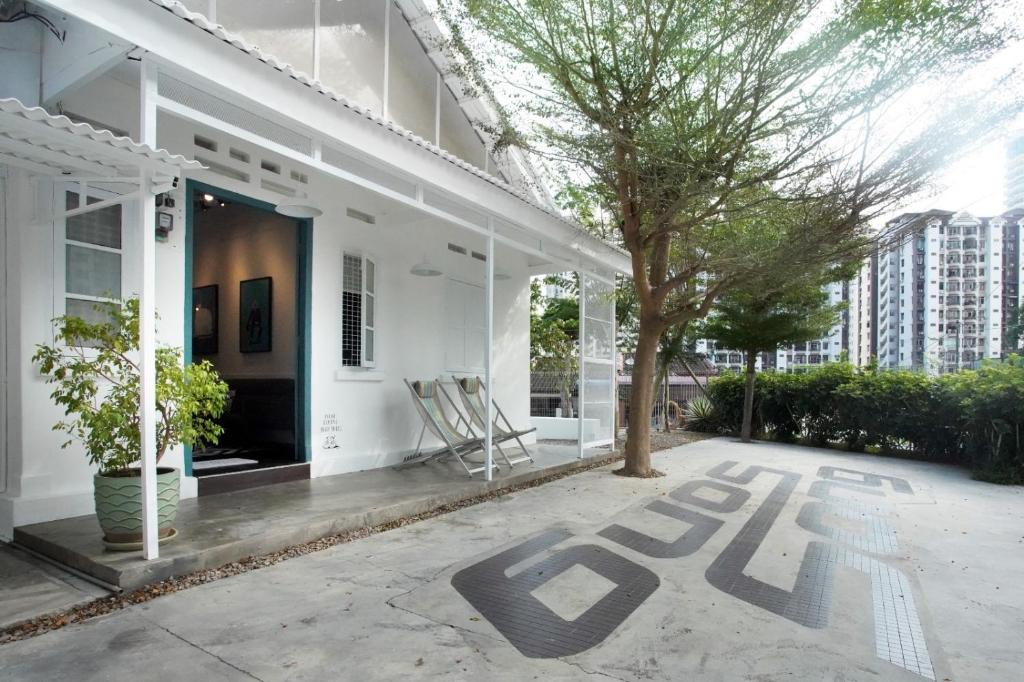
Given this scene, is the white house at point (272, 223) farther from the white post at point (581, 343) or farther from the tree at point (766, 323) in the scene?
Answer: the tree at point (766, 323)

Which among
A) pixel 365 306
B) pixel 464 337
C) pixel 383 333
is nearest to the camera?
pixel 365 306

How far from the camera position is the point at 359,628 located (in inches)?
112

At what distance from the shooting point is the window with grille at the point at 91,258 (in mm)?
4133

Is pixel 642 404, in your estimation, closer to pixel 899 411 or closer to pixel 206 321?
pixel 206 321

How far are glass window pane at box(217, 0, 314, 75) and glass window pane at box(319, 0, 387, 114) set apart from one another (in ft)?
0.56

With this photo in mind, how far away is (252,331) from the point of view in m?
6.77

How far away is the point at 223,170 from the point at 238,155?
226 mm

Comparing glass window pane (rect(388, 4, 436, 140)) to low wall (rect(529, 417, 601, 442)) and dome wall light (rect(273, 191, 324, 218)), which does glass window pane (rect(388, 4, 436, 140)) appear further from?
low wall (rect(529, 417, 601, 442))

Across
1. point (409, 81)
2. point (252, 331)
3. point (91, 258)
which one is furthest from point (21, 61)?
point (409, 81)

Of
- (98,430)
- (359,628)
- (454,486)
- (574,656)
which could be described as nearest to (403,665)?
(359,628)

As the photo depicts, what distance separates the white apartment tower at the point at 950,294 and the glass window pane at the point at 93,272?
6037 centimetres

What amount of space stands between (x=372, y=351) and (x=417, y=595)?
3987 millimetres

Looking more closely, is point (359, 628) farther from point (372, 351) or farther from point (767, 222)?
point (767, 222)

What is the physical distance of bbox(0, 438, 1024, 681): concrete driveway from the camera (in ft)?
8.32
